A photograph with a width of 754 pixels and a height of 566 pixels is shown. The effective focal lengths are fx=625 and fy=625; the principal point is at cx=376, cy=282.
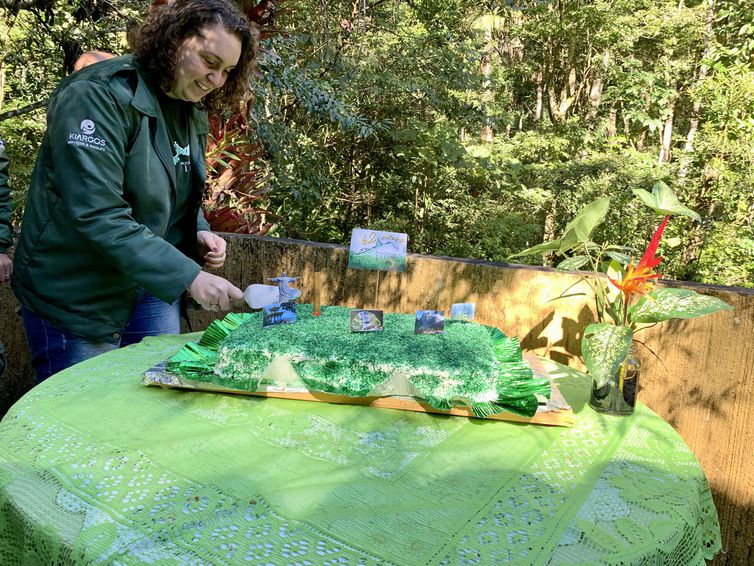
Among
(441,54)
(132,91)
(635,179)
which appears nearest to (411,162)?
(441,54)

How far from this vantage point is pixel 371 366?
1.29 metres

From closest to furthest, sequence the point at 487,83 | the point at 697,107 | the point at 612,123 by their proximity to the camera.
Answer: the point at 697,107 → the point at 487,83 → the point at 612,123

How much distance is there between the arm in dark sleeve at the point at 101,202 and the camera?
1421 mm

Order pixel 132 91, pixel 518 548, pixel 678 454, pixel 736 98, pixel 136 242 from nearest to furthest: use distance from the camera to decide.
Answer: pixel 518 548 → pixel 678 454 → pixel 136 242 → pixel 132 91 → pixel 736 98

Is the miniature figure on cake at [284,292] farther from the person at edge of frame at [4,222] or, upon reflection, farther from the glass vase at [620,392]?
the person at edge of frame at [4,222]

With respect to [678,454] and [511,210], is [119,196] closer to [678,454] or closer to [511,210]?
[678,454]

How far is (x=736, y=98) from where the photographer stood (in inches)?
295

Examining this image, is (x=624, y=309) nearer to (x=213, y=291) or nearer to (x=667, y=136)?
(x=213, y=291)

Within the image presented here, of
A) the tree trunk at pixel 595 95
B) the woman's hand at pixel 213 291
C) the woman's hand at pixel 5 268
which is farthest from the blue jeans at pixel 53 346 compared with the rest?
the tree trunk at pixel 595 95

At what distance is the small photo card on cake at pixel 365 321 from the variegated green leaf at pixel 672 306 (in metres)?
0.60

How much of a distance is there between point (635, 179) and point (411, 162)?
9.82 feet

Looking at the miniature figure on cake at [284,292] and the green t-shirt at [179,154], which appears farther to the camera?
the green t-shirt at [179,154]

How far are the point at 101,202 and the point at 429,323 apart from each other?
805mm

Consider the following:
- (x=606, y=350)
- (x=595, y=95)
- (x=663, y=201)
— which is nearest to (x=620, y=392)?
(x=606, y=350)
